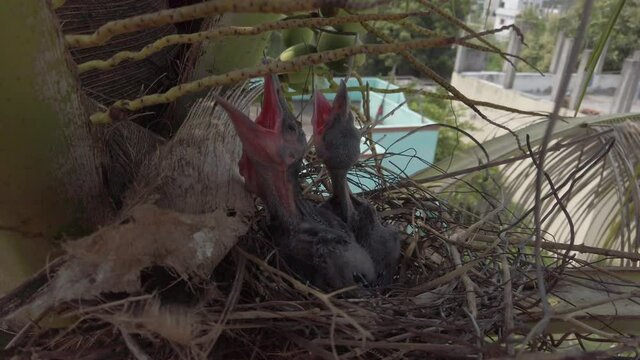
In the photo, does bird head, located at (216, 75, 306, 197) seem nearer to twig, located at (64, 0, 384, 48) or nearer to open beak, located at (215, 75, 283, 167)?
open beak, located at (215, 75, 283, 167)

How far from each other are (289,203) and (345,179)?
65 mm

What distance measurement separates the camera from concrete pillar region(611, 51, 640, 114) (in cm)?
396

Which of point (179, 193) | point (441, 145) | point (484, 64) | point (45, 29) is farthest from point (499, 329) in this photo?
point (484, 64)

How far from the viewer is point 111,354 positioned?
296 millimetres

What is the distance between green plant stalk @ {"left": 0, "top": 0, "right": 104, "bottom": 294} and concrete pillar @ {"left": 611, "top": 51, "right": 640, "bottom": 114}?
4.42 meters

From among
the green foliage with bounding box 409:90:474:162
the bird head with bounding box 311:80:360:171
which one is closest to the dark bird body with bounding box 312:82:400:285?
the bird head with bounding box 311:80:360:171

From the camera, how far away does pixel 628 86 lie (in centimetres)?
404

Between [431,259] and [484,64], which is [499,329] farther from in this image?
[484,64]

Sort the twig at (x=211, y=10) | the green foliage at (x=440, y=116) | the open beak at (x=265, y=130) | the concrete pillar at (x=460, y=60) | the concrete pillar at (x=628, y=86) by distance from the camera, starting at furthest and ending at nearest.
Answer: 1. the concrete pillar at (x=460, y=60)
2. the concrete pillar at (x=628, y=86)
3. the green foliage at (x=440, y=116)
4. the open beak at (x=265, y=130)
5. the twig at (x=211, y=10)

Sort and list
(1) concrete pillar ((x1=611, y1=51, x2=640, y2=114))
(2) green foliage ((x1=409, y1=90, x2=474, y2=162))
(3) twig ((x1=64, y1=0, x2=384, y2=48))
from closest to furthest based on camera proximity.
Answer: (3) twig ((x1=64, y1=0, x2=384, y2=48)), (2) green foliage ((x1=409, y1=90, x2=474, y2=162)), (1) concrete pillar ((x1=611, y1=51, x2=640, y2=114))

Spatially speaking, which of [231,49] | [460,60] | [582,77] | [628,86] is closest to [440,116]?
[628,86]

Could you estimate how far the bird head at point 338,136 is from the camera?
1.38 feet

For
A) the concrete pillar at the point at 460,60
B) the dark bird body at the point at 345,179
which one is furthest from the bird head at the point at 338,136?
the concrete pillar at the point at 460,60

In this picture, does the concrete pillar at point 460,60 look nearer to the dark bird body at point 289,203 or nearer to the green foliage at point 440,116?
the green foliage at point 440,116
